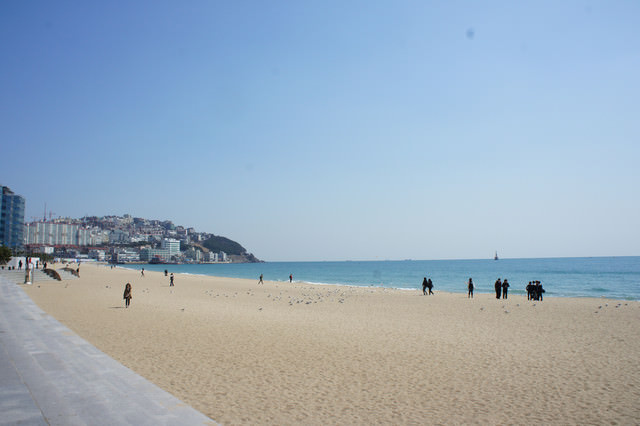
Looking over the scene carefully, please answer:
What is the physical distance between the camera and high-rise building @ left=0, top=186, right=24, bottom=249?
414 ft

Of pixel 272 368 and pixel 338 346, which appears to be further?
pixel 338 346

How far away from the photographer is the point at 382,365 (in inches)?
384

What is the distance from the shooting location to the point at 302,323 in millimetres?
16656

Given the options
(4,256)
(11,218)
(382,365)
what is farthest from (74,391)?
(11,218)

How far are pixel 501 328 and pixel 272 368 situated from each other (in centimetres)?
1055

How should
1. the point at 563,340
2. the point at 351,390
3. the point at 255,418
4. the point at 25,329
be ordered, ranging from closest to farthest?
the point at 255,418 < the point at 351,390 < the point at 25,329 < the point at 563,340

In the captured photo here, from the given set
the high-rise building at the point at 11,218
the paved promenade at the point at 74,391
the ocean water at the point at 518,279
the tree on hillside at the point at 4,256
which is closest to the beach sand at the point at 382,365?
the paved promenade at the point at 74,391

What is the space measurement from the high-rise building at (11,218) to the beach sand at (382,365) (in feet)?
459

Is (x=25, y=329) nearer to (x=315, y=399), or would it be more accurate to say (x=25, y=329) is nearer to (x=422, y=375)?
(x=315, y=399)

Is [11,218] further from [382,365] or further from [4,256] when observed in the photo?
[382,365]

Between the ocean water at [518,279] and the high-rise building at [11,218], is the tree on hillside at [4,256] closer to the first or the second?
the ocean water at [518,279]

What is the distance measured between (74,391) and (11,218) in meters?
157

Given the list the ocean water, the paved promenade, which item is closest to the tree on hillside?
the ocean water

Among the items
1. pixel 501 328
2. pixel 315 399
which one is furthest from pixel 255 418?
pixel 501 328
